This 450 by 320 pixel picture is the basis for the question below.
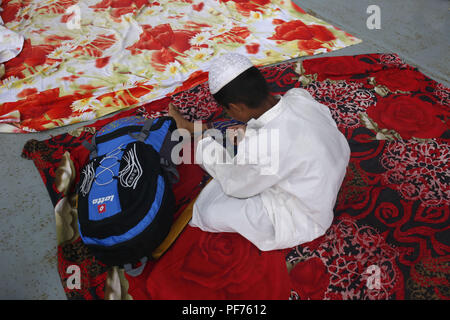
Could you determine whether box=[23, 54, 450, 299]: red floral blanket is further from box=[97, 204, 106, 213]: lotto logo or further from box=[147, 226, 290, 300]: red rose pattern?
box=[97, 204, 106, 213]: lotto logo

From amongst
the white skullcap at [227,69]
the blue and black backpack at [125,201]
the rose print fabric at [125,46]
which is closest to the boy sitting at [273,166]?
the white skullcap at [227,69]

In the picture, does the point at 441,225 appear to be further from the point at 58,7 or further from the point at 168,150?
the point at 58,7

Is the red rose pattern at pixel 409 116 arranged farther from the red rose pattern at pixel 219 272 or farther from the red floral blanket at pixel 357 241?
the red rose pattern at pixel 219 272

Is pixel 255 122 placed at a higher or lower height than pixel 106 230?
higher

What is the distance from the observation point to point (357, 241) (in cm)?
110

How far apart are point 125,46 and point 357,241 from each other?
2.06m

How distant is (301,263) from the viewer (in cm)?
106

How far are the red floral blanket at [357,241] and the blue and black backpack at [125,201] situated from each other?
0.12 metres

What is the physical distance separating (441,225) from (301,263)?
0.57m

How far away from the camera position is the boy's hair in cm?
91

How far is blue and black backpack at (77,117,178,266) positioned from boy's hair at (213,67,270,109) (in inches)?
16.8

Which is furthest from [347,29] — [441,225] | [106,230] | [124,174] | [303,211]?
[106,230]

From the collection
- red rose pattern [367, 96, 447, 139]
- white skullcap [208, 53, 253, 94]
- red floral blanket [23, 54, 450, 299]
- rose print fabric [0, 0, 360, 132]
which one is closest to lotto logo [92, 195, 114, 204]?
red floral blanket [23, 54, 450, 299]

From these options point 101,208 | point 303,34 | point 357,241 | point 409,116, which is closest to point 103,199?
point 101,208
